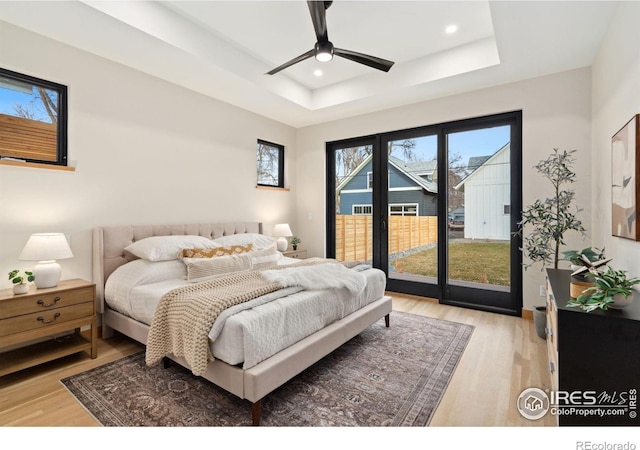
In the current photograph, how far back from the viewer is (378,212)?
4465mm

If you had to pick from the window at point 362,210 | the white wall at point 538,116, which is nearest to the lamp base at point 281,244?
the window at point 362,210

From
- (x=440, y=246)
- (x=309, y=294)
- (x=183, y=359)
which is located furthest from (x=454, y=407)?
(x=440, y=246)

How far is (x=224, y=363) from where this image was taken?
1.73 meters

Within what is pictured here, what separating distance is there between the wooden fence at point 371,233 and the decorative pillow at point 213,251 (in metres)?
1.99

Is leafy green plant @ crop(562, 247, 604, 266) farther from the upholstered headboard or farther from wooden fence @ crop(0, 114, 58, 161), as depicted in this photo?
wooden fence @ crop(0, 114, 58, 161)

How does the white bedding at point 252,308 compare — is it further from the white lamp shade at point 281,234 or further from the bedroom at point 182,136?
the white lamp shade at point 281,234

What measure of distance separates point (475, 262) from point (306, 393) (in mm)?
2839

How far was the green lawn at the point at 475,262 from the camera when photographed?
360cm

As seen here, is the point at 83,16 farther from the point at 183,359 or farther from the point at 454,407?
the point at 454,407

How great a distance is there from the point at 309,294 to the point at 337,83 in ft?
10.2

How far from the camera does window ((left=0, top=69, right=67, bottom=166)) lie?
242cm

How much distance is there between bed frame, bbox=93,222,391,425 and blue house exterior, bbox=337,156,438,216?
1.66m

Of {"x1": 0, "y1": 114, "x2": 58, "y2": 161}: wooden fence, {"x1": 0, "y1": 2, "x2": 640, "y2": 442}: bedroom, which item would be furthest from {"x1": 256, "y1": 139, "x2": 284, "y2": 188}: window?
{"x1": 0, "y1": 114, "x2": 58, "y2": 161}: wooden fence

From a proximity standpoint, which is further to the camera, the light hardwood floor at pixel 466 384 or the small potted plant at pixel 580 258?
the small potted plant at pixel 580 258
